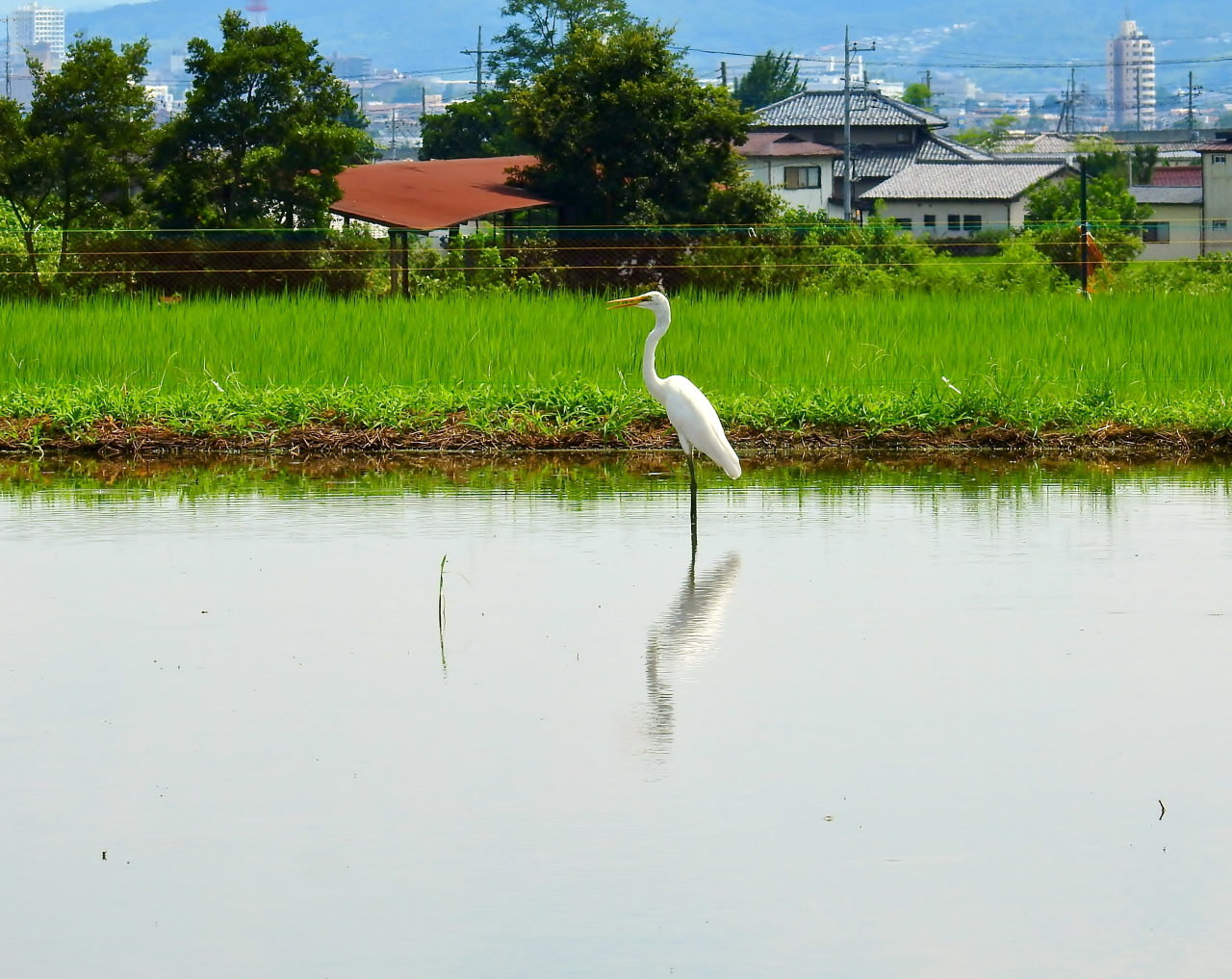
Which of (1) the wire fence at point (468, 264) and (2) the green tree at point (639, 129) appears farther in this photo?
(2) the green tree at point (639, 129)

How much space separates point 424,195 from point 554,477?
77.5ft

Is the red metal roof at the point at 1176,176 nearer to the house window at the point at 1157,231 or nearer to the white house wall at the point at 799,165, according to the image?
the white house wall at the point at 799,165

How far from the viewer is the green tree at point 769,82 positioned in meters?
99.7

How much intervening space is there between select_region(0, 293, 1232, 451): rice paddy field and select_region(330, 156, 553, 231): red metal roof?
42.8 feet

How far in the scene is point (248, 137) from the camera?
25594mm

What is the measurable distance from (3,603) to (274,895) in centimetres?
355

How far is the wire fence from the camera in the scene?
19562mm

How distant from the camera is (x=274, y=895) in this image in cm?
432

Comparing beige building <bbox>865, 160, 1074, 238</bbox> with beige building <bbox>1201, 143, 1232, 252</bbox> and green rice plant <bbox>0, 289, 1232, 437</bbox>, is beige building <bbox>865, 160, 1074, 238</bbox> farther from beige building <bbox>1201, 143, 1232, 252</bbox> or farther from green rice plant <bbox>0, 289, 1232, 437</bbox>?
green rice plant <bbox>0, 289, 1232, 437</bbox>

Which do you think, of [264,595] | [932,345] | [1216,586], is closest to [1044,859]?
[1216,586]

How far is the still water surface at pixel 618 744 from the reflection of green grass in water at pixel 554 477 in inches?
32.8

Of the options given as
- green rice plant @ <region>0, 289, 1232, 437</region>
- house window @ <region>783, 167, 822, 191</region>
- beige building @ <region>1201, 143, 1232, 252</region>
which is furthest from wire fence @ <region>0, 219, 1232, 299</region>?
house window @ <region>783, 167, 822, 191</region>

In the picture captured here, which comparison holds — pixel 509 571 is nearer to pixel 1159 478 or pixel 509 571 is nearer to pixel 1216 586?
pixel 1216 586

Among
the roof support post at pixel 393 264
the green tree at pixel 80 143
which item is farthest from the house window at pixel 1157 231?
the green tree at pixel 80 143
